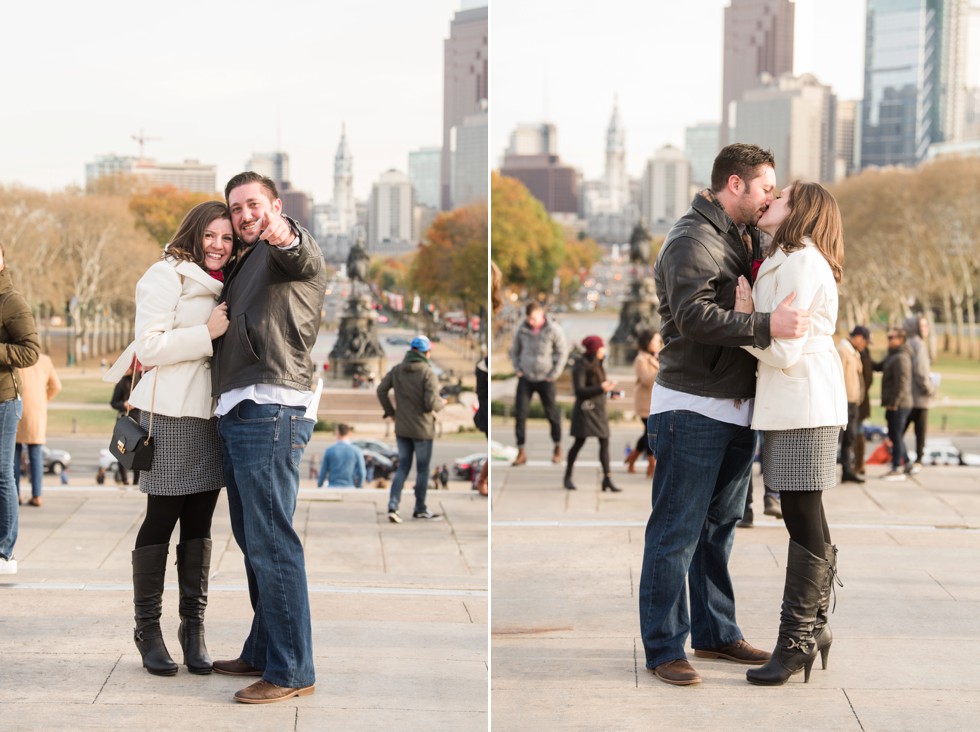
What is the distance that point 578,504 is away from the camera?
916 centimetres

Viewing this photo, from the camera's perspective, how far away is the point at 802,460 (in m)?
4.24

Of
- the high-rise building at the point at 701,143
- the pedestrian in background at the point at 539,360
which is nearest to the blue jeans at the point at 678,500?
the pedestrian in background at the point at 539,360

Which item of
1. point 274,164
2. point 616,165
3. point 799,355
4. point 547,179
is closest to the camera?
point 799,355

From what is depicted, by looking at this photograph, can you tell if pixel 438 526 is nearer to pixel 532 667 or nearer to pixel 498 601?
pixel 498 601

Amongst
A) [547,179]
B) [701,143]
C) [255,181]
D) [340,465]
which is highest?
[547,179]

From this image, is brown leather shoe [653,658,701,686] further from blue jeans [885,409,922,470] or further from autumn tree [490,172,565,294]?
autumn tree [490,172,565,294]

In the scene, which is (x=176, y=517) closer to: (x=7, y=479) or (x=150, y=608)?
(x=150, y=608)

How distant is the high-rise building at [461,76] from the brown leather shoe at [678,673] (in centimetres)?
1447

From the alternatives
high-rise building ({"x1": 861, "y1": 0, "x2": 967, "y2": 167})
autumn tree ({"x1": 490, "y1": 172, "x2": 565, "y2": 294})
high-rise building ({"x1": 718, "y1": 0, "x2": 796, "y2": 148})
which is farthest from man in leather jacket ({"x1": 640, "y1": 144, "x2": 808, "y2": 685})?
autumn tree ({"x1": 490, "y1": 172, "x2": 565, "y2": 294})

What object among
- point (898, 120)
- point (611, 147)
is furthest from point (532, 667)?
point (611, 147)

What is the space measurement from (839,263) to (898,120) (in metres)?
20.2

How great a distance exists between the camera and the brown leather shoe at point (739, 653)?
453cm

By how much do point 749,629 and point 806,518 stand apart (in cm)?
93

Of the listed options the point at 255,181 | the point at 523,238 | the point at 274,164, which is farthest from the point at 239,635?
the point at 523,238
